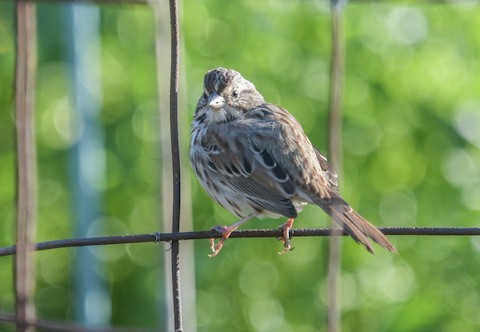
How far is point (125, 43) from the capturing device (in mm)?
6777

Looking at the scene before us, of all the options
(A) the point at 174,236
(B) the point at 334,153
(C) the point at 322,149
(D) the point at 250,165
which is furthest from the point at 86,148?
(B) the point at 334,153

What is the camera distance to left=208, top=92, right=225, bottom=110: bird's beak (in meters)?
4.39

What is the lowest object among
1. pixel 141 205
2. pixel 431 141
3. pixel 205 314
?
pixel 205 314

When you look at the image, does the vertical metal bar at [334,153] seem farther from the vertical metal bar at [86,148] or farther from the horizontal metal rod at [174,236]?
the vertical metal bar at [86,148]

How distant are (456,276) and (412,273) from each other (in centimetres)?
26

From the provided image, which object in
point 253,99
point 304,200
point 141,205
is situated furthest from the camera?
point 141,205

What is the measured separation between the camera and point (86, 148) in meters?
6.39

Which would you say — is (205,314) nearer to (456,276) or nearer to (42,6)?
(456,276)

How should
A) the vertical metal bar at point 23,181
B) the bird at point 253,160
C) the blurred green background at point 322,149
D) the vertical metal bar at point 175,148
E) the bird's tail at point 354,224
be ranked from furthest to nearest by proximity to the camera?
the blurred green background at point 322,149
the bird at point 253,160
the bird's tail at point 354,224
the vertical metal bar at point 175,148
the vertical metal bar at point 23,181

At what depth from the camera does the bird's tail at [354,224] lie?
3254 mm

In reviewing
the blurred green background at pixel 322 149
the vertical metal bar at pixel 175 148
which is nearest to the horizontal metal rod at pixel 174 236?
the vertical metal bar at pixel 175 148

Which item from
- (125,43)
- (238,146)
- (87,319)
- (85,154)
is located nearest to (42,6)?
(125,43)

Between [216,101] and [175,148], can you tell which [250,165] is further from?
[175,148]

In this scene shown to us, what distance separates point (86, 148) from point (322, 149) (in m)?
1.44
